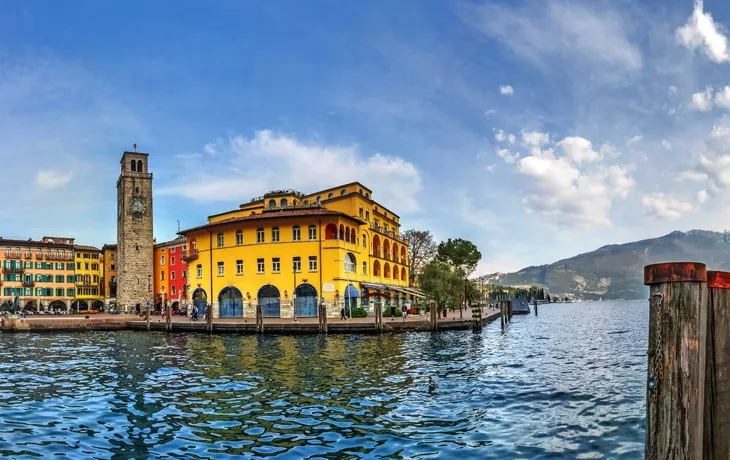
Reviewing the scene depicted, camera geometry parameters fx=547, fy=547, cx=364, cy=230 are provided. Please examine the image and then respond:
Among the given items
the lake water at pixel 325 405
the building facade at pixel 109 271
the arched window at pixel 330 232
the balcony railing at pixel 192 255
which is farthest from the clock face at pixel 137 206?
the lake water at pixel 325 405

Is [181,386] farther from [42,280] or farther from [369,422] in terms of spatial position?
[42,280]

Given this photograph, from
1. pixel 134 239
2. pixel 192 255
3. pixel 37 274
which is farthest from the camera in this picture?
pixel 37 274

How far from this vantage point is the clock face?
247 ft

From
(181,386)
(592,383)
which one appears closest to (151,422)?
(181,386)

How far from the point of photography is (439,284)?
5469cm

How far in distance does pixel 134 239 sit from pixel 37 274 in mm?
22713

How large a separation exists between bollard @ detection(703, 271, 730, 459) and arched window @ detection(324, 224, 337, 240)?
4476 cm

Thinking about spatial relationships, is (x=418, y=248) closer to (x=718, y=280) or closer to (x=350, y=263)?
(x=350, y=263)

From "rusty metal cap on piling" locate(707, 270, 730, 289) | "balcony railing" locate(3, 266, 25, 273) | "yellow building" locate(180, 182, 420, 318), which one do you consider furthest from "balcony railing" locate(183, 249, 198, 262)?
"rusty metal cap on piling" locate(707, 270, 730, 289)

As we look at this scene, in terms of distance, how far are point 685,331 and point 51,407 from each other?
1342cm

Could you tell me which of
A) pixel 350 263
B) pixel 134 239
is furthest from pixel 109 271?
pixel 350 263

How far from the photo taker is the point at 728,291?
4.02 meters

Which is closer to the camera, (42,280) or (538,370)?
(538,370)

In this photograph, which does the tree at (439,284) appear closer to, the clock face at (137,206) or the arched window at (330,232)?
the arched window at (330,232)
